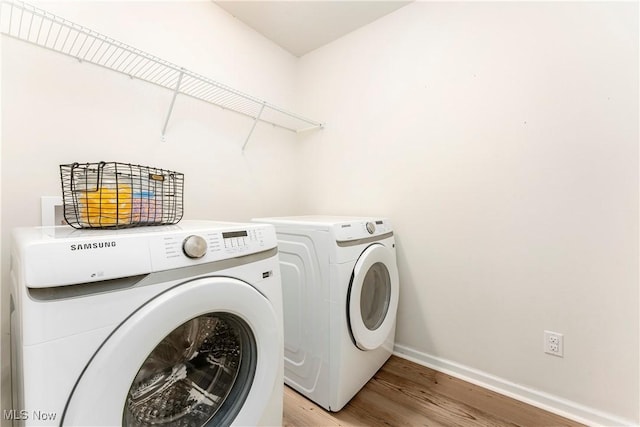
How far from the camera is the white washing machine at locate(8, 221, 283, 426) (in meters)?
0.50

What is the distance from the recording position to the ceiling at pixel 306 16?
5.61 feet

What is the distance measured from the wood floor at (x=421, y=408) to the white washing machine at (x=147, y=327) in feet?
1.41

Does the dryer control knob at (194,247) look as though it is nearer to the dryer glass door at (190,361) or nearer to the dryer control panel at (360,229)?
the dryer glass door at (190,361)

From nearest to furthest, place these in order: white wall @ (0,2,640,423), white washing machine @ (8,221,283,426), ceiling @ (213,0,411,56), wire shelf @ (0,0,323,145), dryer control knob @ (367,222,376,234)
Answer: white washing machine @ (8,221,283,426) → wire shelf @ (0,0,323,145) → white wall @ (0,2,640,423) → dryer control knob @ (367,222,376,234) → ceiling @ (213,0,411,56)

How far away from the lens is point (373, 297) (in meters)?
1.56

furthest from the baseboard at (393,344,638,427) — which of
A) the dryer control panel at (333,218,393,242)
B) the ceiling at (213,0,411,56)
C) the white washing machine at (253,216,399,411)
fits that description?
the ceiling at (213,0,411,56)

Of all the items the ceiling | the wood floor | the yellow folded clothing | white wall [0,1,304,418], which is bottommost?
the wood floor

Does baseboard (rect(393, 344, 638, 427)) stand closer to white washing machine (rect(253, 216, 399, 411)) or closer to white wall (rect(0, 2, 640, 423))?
white wall (rect(0, 2, 640, 423))

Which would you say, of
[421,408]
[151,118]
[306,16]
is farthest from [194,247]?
[306,16]

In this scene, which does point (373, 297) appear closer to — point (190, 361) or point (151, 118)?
point (190, 361)

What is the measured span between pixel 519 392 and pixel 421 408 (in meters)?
0.52

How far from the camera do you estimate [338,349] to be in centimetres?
124

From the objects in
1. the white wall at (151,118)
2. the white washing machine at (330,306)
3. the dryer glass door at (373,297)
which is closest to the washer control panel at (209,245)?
the white washing machine at (330,306)

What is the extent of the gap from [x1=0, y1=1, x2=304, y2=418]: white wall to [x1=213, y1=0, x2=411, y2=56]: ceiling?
0.08 metres
